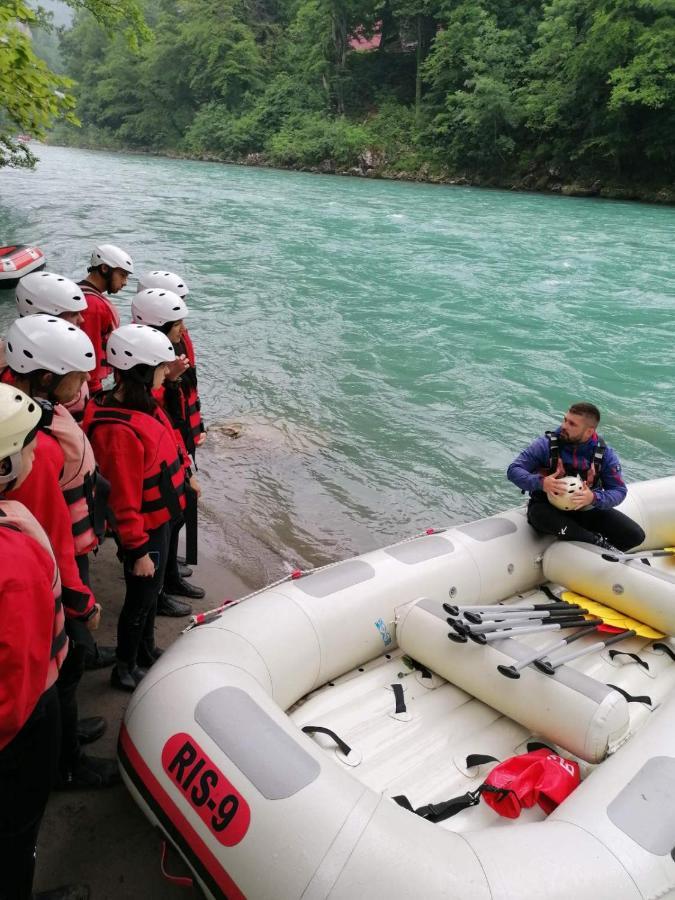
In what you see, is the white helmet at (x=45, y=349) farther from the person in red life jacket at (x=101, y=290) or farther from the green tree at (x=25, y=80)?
the green tree at (x=25, y=80)

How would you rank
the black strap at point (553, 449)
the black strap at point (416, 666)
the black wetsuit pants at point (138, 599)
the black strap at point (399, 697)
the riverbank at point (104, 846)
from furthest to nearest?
1. the black strap at point (553, 449)
2. the black strap at point (416, 666)
3. the black strap at point (399, 697)
4. the black wetsuit pants at point (138, 599)
5. the riverbank at point (104, 846)

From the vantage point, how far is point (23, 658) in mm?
1451

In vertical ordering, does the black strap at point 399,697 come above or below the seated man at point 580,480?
below

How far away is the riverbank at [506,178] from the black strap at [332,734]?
26223 millimetres

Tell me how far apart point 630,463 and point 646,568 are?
3.02 metres

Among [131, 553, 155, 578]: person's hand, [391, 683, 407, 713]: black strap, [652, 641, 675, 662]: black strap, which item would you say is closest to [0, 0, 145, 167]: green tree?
[131, 553, 155, 578]: person's hand

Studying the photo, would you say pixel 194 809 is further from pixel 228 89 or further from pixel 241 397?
pixel 228 89

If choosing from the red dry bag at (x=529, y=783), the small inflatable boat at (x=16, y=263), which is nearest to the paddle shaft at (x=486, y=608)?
the red dry bag at (x=529, y=783)

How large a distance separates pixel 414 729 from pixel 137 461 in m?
1.55

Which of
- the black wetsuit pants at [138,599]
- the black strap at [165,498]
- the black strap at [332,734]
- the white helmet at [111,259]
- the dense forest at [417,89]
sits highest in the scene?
the dense forest at [417,89]

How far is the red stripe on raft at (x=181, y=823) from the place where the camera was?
1.87 meters

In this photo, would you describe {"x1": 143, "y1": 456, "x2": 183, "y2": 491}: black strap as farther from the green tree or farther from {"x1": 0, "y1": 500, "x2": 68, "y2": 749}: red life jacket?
the green tree

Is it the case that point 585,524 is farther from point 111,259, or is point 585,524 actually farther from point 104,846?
point 111,259

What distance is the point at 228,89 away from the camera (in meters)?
43.1
